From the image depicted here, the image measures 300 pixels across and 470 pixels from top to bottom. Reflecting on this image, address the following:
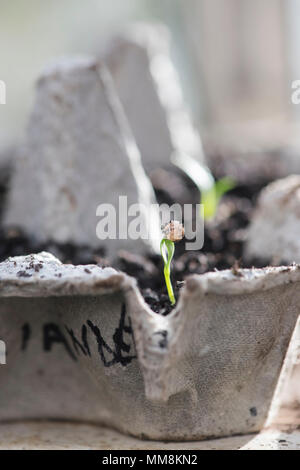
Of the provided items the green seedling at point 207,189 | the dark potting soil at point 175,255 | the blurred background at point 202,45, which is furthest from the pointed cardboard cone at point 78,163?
the blurred background at point 202,45

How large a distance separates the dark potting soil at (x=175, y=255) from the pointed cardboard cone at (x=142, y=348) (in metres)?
0.10

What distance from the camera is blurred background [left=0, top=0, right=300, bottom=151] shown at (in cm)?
520

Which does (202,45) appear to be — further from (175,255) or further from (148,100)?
(175,255)

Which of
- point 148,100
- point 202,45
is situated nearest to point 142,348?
point 148,100

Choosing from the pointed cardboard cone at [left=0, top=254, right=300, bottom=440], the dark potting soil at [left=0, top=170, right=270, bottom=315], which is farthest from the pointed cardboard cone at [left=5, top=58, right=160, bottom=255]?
the pointed cardboard cone at [left=0, top=254, right=300, bottom=440]

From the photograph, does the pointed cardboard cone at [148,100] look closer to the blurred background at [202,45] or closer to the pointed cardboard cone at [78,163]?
the pointed cardboard cone at [78,163]

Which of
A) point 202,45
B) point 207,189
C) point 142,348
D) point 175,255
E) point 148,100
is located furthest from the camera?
point 202,45

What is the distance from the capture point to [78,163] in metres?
1.40

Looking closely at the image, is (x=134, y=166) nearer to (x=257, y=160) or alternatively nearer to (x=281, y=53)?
(x=257, y=160)

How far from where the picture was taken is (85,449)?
980 mm

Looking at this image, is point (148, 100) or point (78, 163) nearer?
point (78, 163)

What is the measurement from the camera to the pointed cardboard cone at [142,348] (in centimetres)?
87

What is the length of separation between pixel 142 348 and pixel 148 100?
1.27 m

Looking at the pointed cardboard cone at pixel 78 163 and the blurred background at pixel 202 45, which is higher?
the pointed cardboard cone at pixel 78 163
